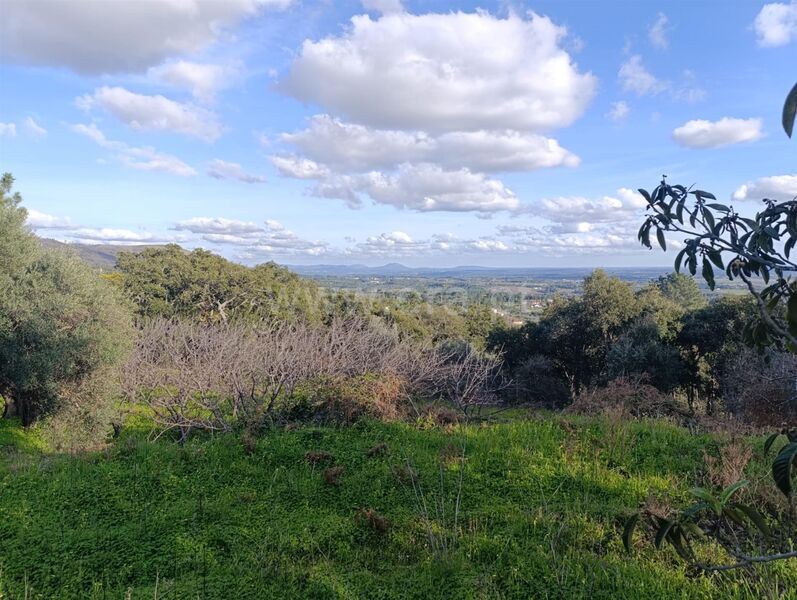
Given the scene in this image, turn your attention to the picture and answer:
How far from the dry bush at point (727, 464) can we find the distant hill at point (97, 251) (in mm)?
12066

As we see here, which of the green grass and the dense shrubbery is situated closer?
the green grass

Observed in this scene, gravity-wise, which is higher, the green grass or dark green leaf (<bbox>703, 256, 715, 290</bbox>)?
dark green leaf (<bbox>703, 256, 715, 290</bbox>)

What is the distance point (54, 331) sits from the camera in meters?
9.41

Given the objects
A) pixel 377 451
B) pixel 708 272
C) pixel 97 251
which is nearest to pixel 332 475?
pixel 377 451

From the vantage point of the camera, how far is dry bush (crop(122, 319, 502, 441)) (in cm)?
829

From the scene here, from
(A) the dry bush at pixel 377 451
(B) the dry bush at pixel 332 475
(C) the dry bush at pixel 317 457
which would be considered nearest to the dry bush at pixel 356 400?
(A) the dry bush at pixel 377 451

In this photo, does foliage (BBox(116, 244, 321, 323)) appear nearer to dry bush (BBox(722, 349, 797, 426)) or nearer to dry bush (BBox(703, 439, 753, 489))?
dry bush (BBox(722, 349, 797, 426))

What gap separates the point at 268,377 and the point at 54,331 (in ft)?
13.8

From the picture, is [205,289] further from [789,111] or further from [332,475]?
[789,111]

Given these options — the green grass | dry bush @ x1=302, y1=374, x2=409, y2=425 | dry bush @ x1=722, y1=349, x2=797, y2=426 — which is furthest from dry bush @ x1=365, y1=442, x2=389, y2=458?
dry bush @ x1=722, y1=349, x2=797, y2=426

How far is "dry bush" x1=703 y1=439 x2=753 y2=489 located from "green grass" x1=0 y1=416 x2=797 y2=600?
0.63 feet

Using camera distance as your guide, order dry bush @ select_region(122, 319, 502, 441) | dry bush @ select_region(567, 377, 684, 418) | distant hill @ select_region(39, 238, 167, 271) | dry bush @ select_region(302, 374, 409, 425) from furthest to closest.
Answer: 1. distant hill @ select_region(39, 238, 167, 271)
2. dry bush @ select_region(567, 377, 684, 418)
3. dry bush @ select_region(122, 319, 502, 441)
4. dry bush @ select_region(302, 374, 409, 425)

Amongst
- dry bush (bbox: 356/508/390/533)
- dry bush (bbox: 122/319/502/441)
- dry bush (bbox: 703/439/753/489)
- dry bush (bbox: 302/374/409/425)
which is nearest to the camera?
dry bush (bbox: 356/508/390/533)

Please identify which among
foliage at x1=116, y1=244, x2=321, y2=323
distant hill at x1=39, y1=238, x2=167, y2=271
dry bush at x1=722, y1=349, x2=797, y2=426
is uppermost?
distant hill at x1=39, y1=238, x2=167, y2=271
